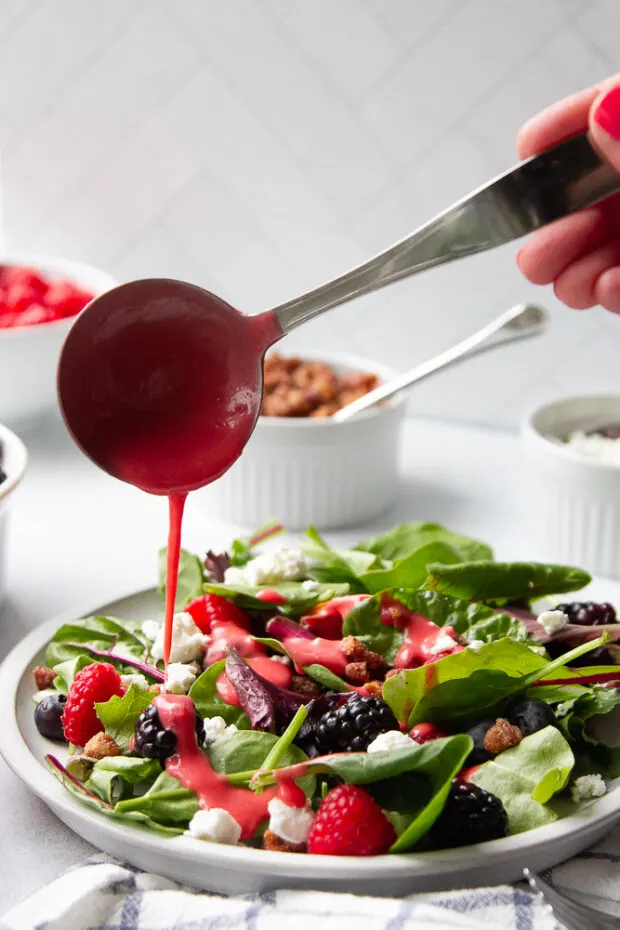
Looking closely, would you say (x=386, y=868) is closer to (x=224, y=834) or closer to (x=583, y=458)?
(x=224, y=834)

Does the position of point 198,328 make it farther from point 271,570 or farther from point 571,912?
point 571,912

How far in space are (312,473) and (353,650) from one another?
68 centimetres

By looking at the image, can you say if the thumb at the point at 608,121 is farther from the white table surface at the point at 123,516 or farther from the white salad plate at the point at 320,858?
the white table surface at the point at 123,516

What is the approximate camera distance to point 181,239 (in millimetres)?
2564

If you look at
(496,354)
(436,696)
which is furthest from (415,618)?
(496,354)

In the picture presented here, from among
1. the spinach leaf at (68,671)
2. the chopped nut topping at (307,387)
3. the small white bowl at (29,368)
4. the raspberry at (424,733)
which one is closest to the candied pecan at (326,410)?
the chopped nut topping at (307,387)

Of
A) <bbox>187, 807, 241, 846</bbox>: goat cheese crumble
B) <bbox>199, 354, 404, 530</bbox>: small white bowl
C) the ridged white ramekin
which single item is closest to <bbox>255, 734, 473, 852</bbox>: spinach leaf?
<bbox>187, 807, 241, 846</bbox>: goat cheese crumble

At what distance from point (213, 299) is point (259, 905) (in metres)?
0.59

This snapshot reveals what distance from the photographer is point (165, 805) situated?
44.6 inches

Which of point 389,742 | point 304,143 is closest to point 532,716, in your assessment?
point 389,742

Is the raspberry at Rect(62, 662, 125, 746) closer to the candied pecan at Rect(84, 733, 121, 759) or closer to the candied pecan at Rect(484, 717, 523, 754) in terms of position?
the candied pecan at Rect(84, 733, 121, 759)

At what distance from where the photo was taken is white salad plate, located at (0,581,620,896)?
3.46 feet

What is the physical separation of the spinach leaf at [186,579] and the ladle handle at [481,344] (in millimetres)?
489

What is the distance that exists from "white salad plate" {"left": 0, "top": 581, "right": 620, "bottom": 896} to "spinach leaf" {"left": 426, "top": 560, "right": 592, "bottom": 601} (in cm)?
33
